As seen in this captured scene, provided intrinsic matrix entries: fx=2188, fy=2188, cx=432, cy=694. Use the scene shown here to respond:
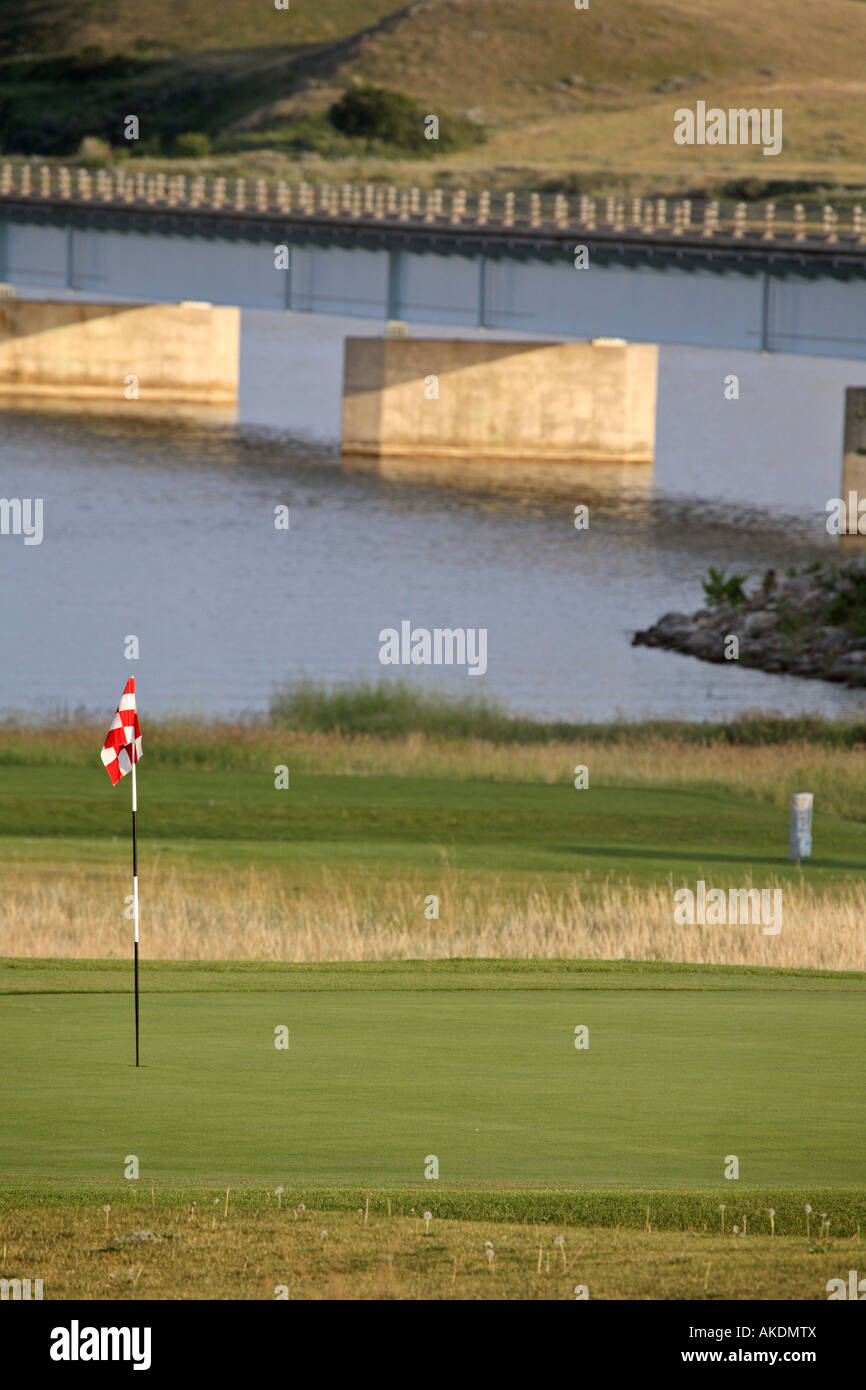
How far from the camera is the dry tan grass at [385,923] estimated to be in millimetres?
19828

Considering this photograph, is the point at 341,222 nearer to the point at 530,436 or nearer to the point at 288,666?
the point at 530,436

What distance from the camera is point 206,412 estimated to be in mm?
112562

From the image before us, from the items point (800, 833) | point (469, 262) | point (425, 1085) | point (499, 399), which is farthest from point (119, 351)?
point (425, 1085)

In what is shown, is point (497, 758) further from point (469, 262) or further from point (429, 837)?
point (469, 262)

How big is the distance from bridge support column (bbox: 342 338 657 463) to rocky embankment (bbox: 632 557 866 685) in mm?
35557

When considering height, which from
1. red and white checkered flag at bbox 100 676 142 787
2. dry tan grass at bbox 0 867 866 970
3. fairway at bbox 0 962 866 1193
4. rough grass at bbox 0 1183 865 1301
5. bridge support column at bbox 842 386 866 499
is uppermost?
bridge support column at bbox 842 386 866 499

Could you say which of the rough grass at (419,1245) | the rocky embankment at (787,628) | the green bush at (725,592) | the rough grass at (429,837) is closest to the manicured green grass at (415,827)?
the rough grass at (429,837)

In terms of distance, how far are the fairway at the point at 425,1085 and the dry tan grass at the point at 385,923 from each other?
3.43 metres

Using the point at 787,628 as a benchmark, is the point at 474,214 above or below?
above

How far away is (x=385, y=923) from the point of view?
21.6 meters

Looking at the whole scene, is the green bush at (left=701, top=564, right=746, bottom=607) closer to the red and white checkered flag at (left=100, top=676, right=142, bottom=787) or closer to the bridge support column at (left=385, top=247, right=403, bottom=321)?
the bridge support column at (left=385, top=247, right=403, bottom=321)

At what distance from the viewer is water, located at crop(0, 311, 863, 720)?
51.5 metres

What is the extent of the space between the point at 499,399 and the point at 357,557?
98.2ft

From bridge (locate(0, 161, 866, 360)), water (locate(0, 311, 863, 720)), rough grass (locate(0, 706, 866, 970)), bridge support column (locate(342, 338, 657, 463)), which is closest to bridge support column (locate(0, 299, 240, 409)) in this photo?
water (locate(0, 311, 863, 720))
